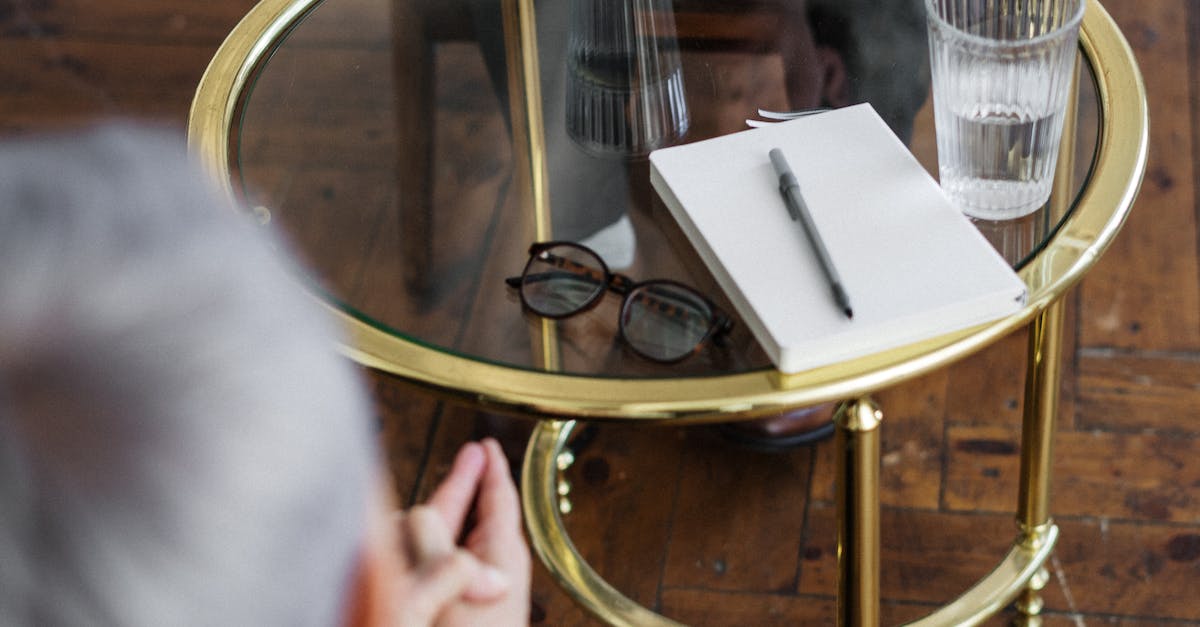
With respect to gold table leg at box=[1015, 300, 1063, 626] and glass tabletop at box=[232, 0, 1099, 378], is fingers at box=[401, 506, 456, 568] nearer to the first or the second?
glass tabletop at box=[232, 0, 1099, 378]

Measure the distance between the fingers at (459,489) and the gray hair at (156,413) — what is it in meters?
0.35

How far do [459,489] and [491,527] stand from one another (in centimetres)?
3

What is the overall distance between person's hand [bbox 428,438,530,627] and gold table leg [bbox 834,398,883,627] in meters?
0.19

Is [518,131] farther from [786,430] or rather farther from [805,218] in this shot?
[786,430]

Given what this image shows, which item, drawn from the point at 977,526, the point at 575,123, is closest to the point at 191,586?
the point at 575,123

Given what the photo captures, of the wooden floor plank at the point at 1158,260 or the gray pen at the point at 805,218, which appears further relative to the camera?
the wooden floor plank at the point at 1158,260

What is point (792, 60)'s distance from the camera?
0.86 metres

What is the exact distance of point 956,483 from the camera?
117 cm

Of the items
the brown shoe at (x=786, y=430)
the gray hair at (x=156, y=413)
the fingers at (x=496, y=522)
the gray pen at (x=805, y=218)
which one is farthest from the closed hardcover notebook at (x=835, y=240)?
the brown shoe at (x=786, y=430)

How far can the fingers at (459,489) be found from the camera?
0.72 meters

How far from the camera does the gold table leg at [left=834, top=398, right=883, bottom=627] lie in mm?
745

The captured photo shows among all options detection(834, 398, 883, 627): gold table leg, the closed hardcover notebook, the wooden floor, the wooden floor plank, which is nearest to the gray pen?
the closed hardcover notebook

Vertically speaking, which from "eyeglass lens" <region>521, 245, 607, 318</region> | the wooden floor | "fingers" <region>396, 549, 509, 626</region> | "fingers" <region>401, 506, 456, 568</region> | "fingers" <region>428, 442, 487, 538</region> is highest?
"eyeglass lens" <region>521, 245, 607, 318</region>

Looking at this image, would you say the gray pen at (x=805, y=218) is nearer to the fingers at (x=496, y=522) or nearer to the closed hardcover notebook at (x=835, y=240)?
the closed hardcover notebook at (x=835, y=240)
